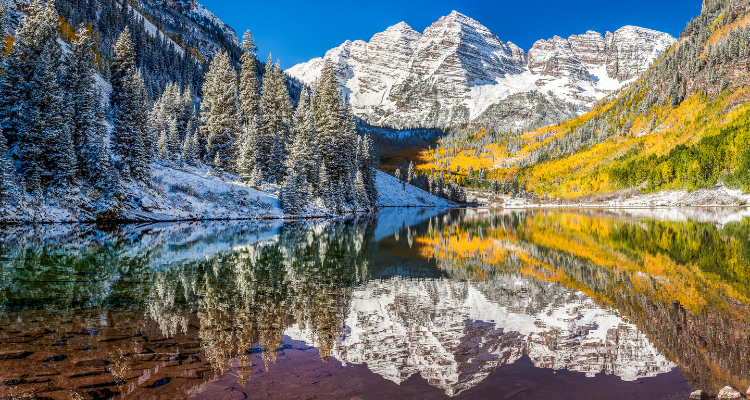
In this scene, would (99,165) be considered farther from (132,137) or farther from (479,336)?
(479,336)

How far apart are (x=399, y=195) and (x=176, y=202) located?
324 feet

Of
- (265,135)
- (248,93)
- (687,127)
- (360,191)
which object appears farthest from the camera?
(687,127)

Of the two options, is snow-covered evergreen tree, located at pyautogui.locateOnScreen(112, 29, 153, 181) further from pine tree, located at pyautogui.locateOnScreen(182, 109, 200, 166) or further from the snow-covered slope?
the snow-covered slope

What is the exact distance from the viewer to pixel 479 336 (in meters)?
9.53

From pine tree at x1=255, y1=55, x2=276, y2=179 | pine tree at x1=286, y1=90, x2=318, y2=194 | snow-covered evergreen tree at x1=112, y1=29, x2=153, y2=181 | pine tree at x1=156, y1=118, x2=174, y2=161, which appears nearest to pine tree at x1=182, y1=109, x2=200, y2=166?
pine tree at x1=156, y1=118, x2=174, y2=161

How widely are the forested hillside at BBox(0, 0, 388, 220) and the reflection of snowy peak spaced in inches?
1694

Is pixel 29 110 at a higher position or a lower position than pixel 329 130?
lower

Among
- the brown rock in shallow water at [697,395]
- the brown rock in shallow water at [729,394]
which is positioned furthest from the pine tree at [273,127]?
the brown rock in shallow water at [729,394]

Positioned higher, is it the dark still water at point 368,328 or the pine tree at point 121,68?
the pine tree at point 121,68

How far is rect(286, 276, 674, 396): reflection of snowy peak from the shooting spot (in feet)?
25.5

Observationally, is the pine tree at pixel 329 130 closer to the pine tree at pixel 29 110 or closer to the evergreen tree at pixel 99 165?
the evergreen tree at pixel 99 165

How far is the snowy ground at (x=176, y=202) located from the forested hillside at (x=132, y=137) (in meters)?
0.17

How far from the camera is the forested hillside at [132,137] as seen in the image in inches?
1602

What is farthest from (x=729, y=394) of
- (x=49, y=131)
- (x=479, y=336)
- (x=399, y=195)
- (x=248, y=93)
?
(x=399, y=195)
